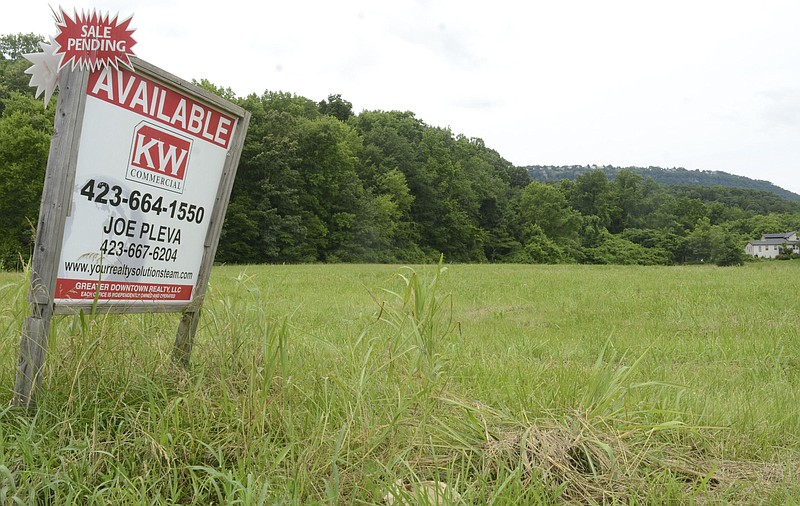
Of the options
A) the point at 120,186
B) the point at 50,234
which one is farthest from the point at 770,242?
the point at 50,234

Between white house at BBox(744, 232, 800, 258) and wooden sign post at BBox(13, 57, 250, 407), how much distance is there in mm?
119329

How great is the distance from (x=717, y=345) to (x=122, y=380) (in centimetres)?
534

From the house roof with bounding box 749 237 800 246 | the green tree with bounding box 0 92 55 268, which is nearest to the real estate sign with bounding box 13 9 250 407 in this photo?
the green tree with bounding box 0 92 55 268

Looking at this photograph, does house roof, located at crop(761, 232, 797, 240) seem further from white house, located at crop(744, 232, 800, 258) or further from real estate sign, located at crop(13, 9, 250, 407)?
real estate sign, located at crop(13, 9, 250, 407)

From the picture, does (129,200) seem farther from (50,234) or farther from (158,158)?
(50,234)

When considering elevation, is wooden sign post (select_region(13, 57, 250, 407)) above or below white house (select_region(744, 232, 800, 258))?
below

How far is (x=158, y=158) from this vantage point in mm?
3082

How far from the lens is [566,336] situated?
6.68 m

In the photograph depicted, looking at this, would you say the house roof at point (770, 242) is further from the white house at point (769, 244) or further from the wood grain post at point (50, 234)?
the wood grain post at point (50, 234)

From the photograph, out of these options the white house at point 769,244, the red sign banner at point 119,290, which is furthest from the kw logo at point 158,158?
the white house at point 769,244

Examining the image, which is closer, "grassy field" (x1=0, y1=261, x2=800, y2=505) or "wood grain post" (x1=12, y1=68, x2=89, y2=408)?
"grassy field" (x1=0, y1=261, x2=800, y2=505)

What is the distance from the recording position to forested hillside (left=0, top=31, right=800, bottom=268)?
39.0 metres

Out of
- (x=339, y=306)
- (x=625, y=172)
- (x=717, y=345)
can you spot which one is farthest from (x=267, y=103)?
(x=625, y=172)

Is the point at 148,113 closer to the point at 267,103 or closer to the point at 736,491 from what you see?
the point at 736,491
